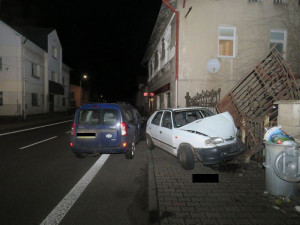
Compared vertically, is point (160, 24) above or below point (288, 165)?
above

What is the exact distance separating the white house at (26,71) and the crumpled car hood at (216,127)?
20173 mm

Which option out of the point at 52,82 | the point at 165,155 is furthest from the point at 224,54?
the point at 52,82

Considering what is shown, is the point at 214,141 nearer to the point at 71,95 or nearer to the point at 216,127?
the point at 216,127

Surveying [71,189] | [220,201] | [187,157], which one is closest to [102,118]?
[71,189]

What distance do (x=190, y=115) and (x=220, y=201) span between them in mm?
3978

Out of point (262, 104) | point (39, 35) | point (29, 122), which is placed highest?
point (39, 35)

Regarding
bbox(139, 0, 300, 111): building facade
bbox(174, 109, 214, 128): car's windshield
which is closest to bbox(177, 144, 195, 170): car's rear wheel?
bbox(174, 109, 214, 128): car's windshield

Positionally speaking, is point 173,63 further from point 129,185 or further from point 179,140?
point 129,185

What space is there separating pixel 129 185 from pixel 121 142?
5.79 ft

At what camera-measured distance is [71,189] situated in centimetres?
461

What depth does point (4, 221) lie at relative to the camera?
3.37 metres

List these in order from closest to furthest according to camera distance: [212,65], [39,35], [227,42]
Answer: [212,65] < [227,42] < [39,35]

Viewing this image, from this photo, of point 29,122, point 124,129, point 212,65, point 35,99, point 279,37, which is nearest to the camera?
point 124,129

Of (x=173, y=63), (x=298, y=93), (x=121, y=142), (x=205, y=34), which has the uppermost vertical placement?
(x=205, y=34)
